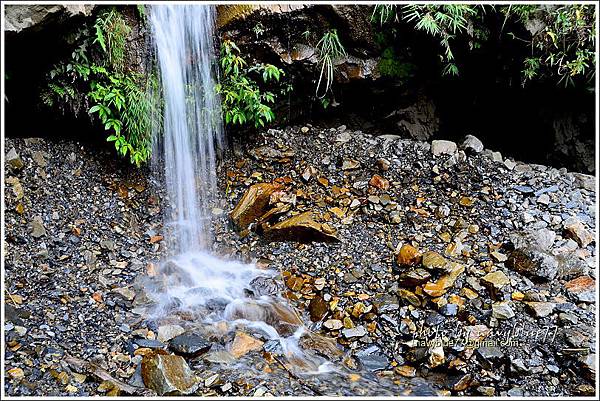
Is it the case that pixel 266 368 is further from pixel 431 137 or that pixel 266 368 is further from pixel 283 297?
pixel 431 137

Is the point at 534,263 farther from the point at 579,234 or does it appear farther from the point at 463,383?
the point at 463,383

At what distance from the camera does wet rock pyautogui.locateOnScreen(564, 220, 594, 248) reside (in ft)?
13.2

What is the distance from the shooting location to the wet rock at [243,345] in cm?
329

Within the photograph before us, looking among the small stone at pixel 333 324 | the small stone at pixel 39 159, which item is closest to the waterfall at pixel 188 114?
the small stone at pixel 39 159

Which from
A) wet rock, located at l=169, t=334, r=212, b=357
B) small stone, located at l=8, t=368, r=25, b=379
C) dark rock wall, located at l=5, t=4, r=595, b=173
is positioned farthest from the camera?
dark rock wall, located at l=5, t=4, r=595, b=173

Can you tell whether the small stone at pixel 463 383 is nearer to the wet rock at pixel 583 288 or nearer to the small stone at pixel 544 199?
the wet rock at pixel 583 288

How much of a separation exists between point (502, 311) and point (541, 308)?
25cm

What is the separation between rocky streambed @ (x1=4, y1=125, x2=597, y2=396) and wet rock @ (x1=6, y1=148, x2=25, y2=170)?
0.01 m

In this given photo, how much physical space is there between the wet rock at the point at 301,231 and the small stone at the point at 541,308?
148 centimetres

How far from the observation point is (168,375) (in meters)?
2.92

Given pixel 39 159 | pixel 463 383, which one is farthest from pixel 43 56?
pixel 463 383

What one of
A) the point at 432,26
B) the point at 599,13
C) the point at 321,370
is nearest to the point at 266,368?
the point at 321,370

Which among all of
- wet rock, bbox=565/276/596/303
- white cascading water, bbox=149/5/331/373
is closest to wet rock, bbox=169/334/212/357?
white cascading water, bbox=149/5/331/373

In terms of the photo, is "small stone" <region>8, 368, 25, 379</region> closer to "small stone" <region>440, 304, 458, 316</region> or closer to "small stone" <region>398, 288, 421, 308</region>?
"small stone" <region>398, 288, 421, 308</region>
